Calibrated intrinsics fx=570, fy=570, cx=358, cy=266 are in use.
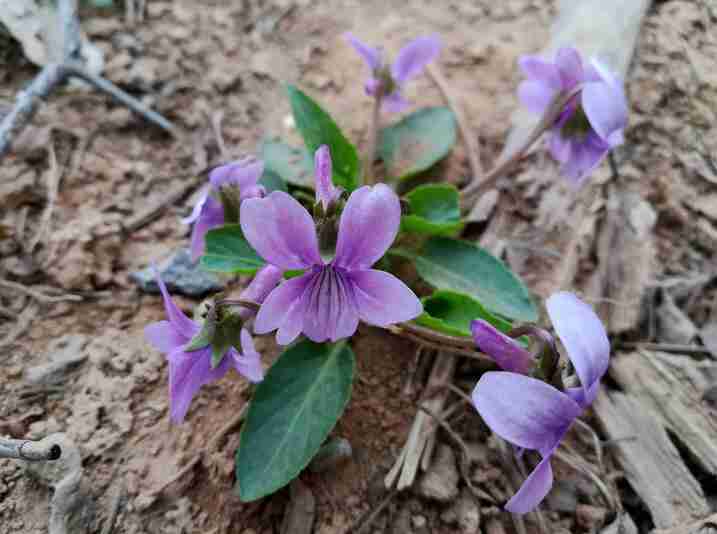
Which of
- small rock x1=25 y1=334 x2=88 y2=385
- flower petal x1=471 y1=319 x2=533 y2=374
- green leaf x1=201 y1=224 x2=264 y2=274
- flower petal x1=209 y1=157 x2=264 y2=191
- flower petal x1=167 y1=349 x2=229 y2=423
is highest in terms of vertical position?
flower petal x1=209 y1=157 x2=264 y2=191

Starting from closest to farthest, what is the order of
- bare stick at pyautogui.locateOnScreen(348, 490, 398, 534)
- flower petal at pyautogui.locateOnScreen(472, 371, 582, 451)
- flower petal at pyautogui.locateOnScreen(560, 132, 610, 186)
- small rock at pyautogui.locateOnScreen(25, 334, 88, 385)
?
flower petal at pyautogui.locateOnScreen(472, 371, 582, 451) → bare stick at pyautogui.locateOnScreen(348, 490, 398, 534) → small rock at pyautogui.locateOnScreen(25, 334, 88, 385) → flower petal at pyautogui.locateOnScreen(560, 132, 610, 186)

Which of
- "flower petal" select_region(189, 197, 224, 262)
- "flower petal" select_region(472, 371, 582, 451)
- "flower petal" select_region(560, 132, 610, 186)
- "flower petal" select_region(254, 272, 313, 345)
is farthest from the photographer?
"flower petal" select_region(560, 132, 610, 186)

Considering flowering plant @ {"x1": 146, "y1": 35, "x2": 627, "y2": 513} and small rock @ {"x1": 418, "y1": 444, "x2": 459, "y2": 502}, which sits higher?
flowering plant @ {"x1": 146, "y1": 35, "x2": 627, "y2": 513}

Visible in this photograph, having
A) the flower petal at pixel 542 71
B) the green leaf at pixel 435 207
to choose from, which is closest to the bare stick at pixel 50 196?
the green leaf at pixel 435 207

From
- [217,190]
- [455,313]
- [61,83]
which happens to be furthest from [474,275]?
[61,83]

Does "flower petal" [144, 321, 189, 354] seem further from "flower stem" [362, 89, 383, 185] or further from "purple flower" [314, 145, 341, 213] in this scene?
"flower stem" [362, 89, 383, 185]

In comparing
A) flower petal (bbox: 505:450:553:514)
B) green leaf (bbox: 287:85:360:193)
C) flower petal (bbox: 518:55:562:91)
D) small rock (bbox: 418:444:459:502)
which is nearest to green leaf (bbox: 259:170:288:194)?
green leaf (bbox: 287:85:360:193)

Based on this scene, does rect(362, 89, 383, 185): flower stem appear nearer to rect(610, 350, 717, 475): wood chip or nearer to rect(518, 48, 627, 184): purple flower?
rect(518, 48, 627, 184): purple flower

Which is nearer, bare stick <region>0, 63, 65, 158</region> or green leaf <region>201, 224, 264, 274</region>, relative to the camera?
green leaf <region>201, 224, 264, 274</region>
